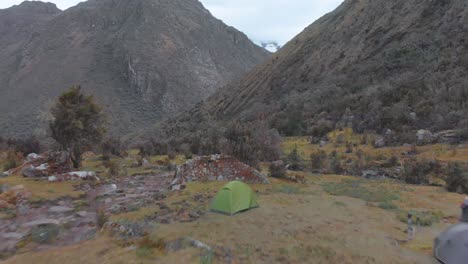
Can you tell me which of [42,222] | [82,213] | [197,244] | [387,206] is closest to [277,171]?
[387,206]

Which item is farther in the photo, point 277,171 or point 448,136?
point 448,136

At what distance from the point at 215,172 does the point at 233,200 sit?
8311mm

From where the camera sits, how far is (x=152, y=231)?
1355 centimetres

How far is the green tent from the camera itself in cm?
1597

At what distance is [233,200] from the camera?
634 inches

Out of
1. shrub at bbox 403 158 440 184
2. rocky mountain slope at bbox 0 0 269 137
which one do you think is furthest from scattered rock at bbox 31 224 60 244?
rocky mountain slope at bbox 0 0 269 137

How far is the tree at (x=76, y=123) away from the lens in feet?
103

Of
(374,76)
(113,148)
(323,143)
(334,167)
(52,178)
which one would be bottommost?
(334,167)

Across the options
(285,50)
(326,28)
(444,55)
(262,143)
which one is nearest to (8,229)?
(262,143)

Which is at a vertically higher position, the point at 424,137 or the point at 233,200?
the point at 233,200

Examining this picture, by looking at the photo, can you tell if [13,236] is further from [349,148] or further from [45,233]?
[349,148]

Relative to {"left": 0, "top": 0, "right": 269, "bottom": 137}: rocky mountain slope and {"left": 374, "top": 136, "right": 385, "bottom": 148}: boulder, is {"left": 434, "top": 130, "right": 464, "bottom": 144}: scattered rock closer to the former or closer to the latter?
{"left": 374, "top": 136, "right": 385, "bottom": 148}: boulder

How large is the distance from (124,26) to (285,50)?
7330 centimetres

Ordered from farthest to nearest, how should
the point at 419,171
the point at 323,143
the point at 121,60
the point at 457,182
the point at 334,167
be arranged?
1. the point at 121,60
2. the point at 323,143
3. the point at 334,167
4. the point at 419,171
5. the point at 457,182
